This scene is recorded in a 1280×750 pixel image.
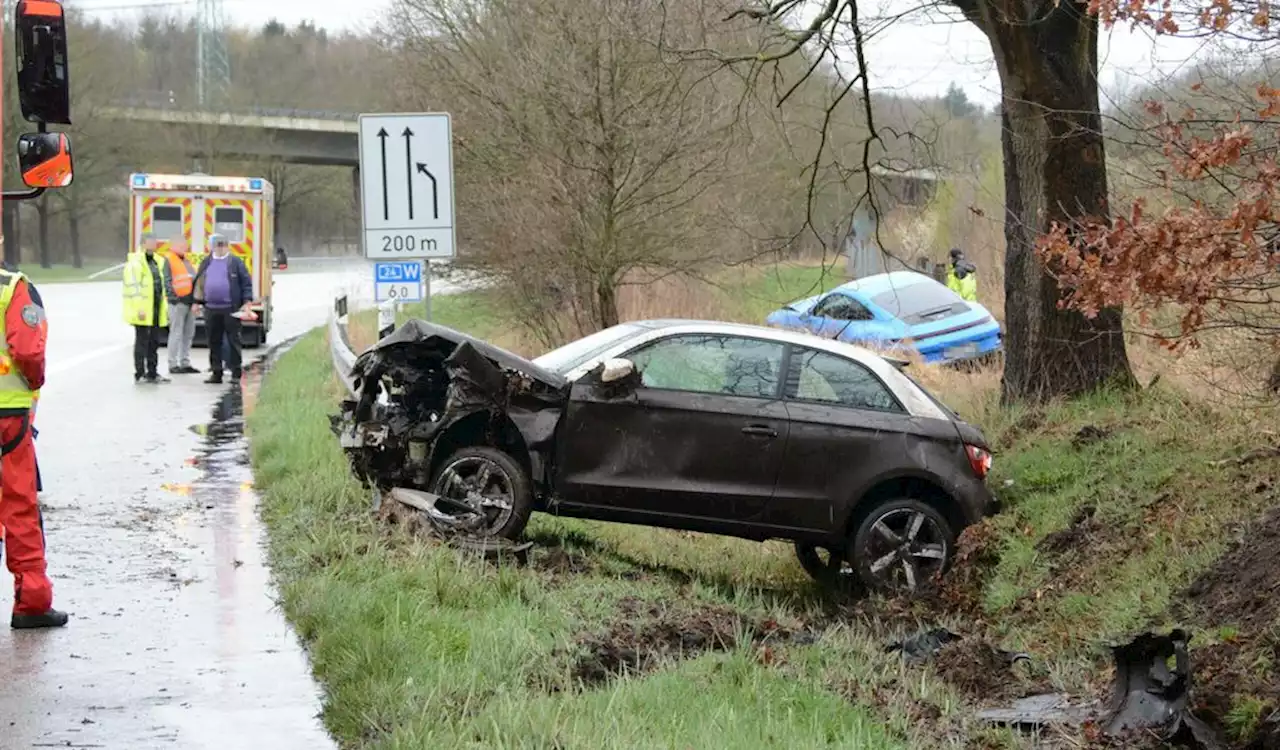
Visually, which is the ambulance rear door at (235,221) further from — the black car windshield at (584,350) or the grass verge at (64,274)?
the grass verge at (64,274)

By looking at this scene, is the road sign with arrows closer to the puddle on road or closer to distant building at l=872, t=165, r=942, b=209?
the puddle on road

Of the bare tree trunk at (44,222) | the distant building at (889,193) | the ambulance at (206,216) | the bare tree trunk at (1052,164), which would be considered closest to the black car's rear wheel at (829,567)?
the bare tree trunk at (1052,164)

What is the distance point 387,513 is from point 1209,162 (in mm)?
4964

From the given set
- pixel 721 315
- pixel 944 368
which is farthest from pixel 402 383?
pixel 721 315

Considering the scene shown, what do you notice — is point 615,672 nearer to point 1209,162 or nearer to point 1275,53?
point 1209,162

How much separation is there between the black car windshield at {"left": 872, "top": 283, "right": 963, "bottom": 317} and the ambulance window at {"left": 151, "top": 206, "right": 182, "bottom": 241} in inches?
503

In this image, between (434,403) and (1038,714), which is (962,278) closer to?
(434,403)

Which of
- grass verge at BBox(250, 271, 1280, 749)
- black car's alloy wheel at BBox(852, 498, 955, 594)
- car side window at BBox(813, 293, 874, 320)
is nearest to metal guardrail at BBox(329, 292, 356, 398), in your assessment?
grass verge at BBox(250, 271, 1280, 749)

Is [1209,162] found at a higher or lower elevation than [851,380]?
higher

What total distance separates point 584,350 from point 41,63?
3.73m

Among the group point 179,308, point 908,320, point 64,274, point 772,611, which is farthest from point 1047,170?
point 64,274

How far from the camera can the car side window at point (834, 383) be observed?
9.36 meters

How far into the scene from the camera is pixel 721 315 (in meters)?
20.8

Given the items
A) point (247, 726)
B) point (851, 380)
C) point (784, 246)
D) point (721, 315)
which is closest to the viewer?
point (247, 726)
